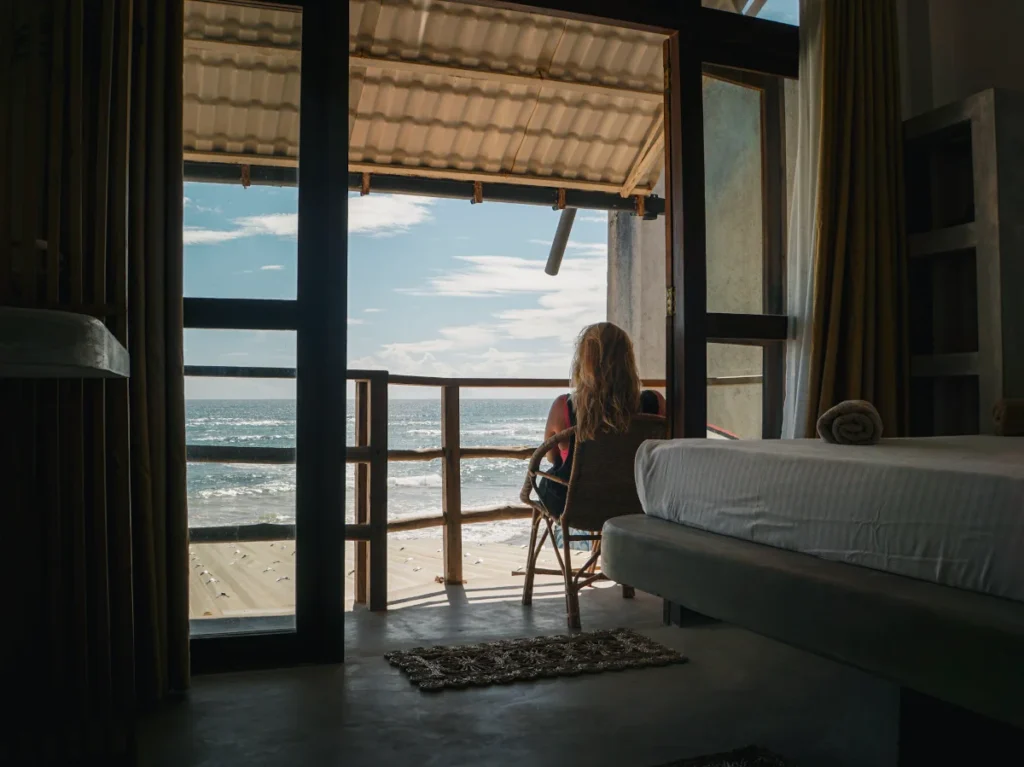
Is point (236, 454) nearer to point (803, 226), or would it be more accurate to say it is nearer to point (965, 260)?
point (803, 226)

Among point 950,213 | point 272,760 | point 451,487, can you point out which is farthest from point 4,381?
Result: point 950,213

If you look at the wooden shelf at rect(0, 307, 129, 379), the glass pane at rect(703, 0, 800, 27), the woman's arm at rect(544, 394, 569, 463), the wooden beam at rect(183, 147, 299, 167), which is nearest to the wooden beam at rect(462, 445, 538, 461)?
the woman's arm at rect(544, 394, 569, 463)

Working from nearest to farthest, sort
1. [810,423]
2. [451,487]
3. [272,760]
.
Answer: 1. [272,760]
2. [810,423]
3. [451,487]

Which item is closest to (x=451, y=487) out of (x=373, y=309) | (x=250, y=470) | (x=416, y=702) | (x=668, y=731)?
(x=250, y=470)

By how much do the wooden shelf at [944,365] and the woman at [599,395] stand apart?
3.43 feet

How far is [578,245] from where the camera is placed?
25.7m

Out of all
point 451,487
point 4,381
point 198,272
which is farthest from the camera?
point 451,487

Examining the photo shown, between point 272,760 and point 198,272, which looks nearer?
point 272,760

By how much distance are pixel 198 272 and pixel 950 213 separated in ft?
9.34

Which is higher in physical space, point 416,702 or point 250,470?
point 250,470

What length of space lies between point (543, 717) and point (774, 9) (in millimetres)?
2956

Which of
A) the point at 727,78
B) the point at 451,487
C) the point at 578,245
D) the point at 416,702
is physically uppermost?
the point at 578,245

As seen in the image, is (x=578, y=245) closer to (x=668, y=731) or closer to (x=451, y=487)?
(x=451, y=487)

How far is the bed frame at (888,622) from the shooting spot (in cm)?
131
